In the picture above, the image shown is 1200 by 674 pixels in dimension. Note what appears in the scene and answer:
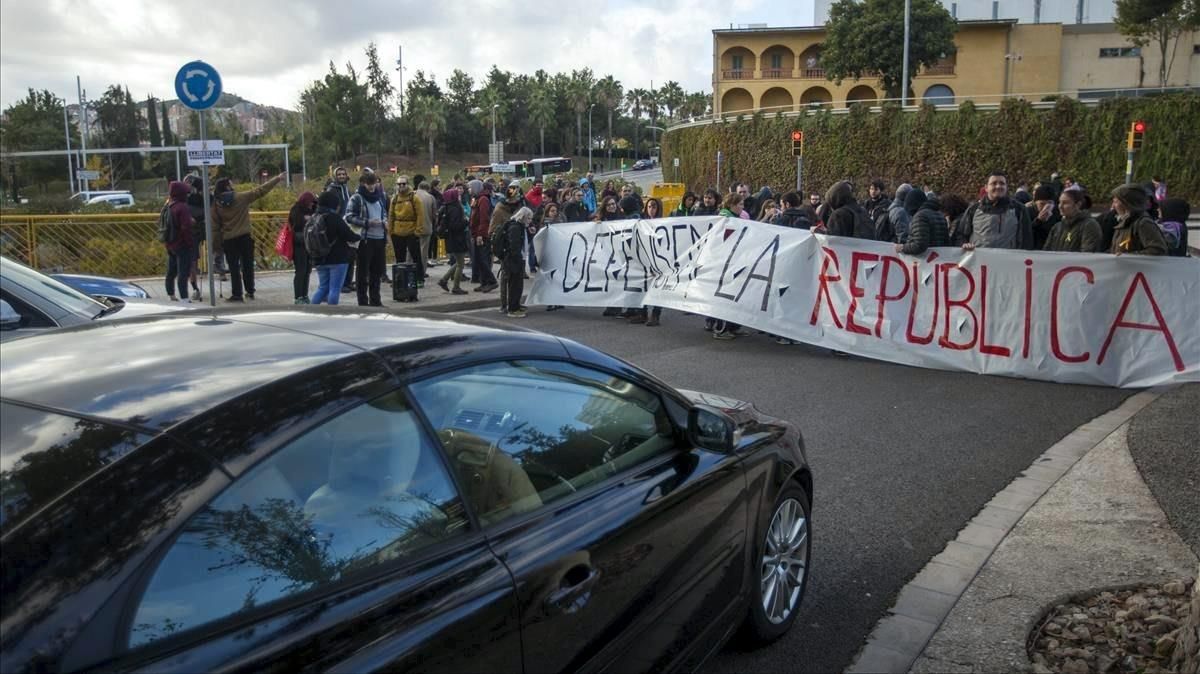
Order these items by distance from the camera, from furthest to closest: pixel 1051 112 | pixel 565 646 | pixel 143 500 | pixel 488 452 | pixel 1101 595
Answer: pixel 1051 112 < pixel 1101 595 < pixel 488 452 < pixel 565 646 < pixel 143 500

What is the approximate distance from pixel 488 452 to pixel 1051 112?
4848 centimetres

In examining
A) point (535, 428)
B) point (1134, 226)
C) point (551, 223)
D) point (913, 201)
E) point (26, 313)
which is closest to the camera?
point (535, 428)

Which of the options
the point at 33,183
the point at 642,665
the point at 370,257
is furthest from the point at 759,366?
the point at 33,183

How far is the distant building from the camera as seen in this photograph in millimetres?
94812

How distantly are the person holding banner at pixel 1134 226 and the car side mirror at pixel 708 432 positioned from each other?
7.01 m

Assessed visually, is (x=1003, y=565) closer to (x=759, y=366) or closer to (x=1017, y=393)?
(x=1017, y=393)

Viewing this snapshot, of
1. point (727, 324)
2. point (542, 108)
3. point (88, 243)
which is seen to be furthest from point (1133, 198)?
point (542, 108)

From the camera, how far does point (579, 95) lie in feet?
415

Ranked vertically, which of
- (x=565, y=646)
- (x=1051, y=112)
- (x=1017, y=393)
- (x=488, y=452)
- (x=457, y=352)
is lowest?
(x=1017, y=393)

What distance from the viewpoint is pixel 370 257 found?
13797 mm

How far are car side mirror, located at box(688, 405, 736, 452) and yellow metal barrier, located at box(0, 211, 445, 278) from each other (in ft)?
48.2

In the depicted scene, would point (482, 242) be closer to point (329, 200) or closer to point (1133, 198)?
point (329, 200)

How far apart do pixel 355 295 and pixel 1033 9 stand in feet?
319

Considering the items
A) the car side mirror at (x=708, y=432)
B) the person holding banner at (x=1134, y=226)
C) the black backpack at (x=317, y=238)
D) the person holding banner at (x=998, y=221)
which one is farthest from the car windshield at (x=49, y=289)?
the person holding banner at (x=1134, y=226)
